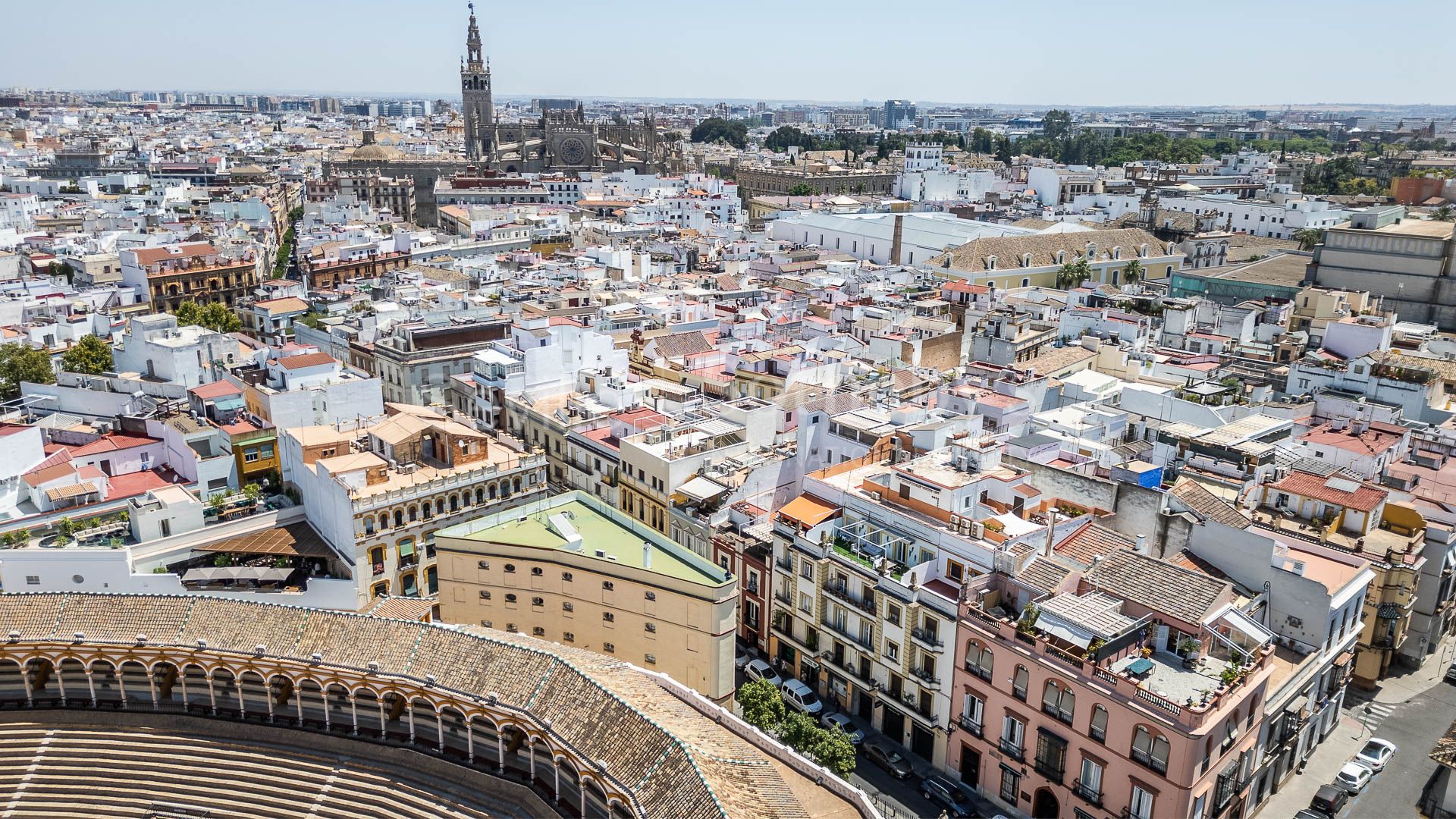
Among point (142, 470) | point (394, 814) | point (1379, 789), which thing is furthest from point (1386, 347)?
point (142, 470)

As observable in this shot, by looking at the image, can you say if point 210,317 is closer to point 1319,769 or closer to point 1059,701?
point 1059,701

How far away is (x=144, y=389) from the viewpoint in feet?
180

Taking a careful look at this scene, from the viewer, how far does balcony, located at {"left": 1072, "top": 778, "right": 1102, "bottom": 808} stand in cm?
3164

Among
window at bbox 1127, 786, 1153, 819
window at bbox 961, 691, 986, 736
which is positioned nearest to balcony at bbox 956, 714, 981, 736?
window at bbox 961, 691, 986, 736

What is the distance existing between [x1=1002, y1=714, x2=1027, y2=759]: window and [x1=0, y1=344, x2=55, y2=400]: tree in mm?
57648

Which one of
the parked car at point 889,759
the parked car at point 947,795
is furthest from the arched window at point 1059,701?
the parked car at point 889,759

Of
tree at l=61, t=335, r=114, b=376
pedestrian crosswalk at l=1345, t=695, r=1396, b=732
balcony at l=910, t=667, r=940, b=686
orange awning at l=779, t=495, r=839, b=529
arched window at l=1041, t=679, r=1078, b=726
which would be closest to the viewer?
arched window at l=1041, t=679, r=1078, b=726

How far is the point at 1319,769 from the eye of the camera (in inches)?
1490

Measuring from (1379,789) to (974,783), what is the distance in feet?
50.1

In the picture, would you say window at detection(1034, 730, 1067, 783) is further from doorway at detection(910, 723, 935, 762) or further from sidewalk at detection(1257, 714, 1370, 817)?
sidewalk at detection(1257, 714, 1370, 817)

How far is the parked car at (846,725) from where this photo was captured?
38094 mm

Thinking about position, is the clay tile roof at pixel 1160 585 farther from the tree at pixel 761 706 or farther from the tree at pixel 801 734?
the tree at pixel 761 706

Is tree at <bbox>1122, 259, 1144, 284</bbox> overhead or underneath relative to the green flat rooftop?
overhead

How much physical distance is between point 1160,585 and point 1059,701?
222 inches
